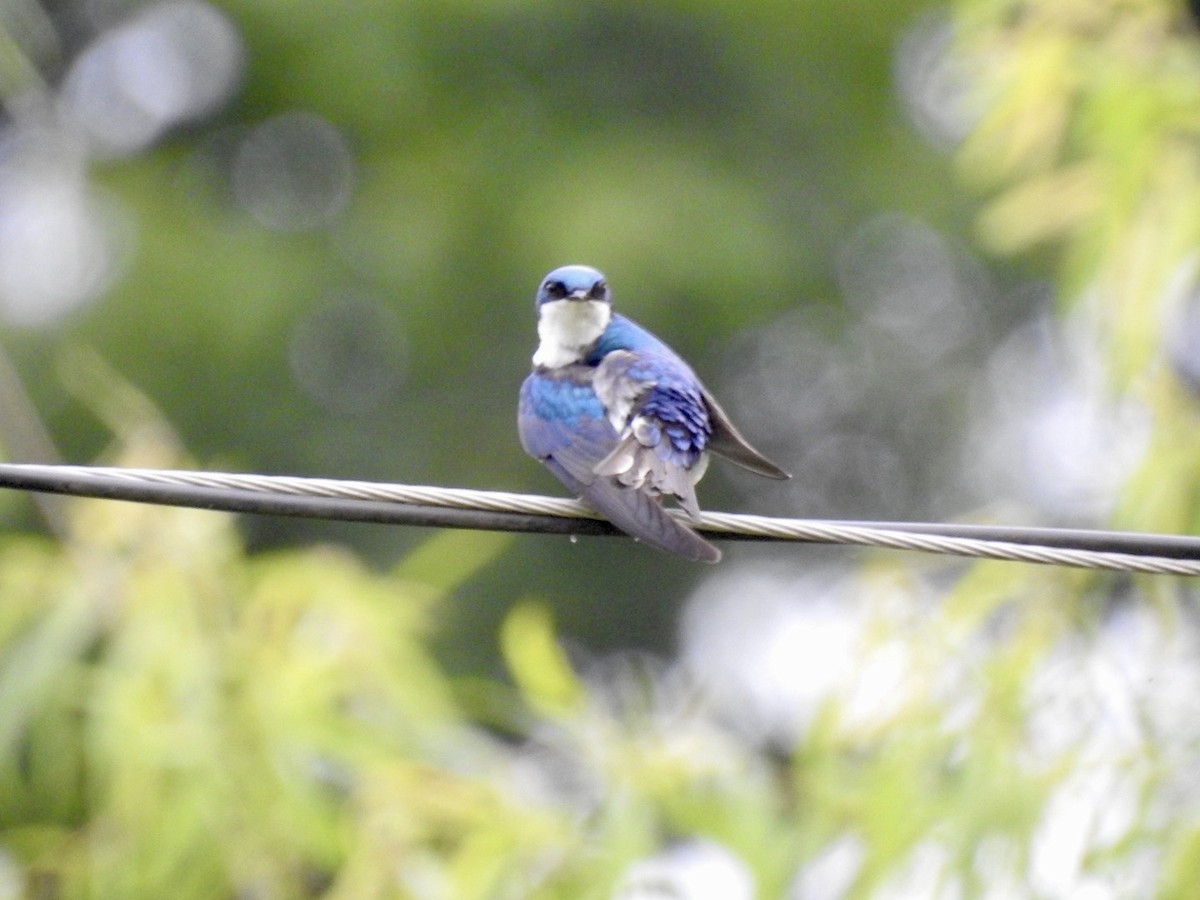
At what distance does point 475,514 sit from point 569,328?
6.09 ft

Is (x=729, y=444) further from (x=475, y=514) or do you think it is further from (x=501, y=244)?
(x=501, y=244)

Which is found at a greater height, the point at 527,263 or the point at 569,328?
the point at 527,263

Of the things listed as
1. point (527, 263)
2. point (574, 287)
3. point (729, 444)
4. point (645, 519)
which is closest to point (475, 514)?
point (645, 519)

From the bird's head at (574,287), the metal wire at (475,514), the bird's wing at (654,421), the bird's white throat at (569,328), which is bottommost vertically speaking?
the metal wire at (475,514)

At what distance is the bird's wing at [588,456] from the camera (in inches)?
159

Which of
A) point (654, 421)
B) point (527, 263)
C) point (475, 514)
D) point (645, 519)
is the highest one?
point (527, 263)

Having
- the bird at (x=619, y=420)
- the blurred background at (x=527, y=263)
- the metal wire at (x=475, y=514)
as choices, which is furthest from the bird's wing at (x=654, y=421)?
the blurred background at (x=527, y=263)

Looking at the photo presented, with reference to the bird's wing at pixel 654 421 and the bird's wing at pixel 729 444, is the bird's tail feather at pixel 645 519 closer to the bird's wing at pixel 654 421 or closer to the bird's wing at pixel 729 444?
the bird's wing at pixel 654 421

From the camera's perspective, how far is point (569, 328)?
17.6ft

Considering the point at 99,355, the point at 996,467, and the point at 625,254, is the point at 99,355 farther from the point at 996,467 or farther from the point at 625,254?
the point at 996,467

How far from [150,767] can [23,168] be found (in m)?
10.3

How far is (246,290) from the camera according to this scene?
47.1 feet

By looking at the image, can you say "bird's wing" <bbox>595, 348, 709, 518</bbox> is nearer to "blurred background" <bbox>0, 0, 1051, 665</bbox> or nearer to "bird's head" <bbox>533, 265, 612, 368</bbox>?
"bird's head" <bbox>533, 265, 612, 368</bbox>

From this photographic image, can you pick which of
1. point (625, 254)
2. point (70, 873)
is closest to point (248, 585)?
point (70, 873)
